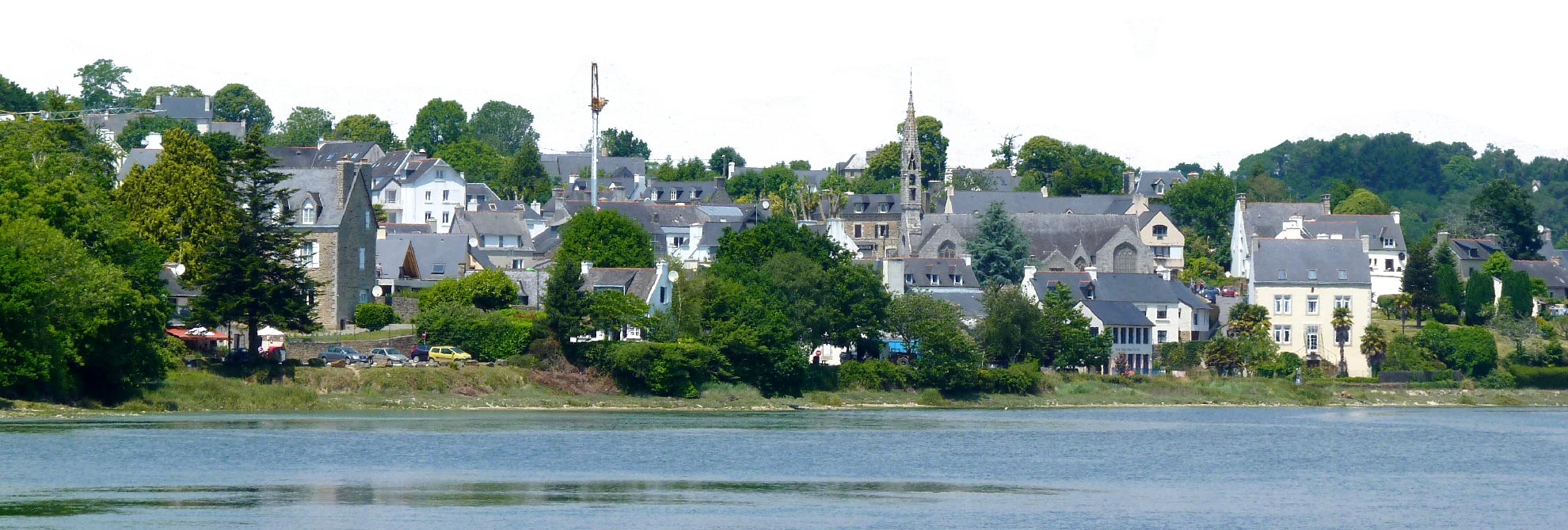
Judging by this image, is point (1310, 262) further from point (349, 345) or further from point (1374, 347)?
point (349, 345)

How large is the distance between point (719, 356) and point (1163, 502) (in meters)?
37.4

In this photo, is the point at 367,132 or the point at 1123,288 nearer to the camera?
the point at 1123,288

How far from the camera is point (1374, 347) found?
104875 mm

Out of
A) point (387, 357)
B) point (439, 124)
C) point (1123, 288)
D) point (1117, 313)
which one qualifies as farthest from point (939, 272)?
point (439, 124)

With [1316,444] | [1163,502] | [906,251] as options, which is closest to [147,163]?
[906,251]

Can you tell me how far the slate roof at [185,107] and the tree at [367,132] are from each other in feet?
53.7

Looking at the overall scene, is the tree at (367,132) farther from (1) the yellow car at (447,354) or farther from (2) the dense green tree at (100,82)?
(1) the yellow car at (447,354)

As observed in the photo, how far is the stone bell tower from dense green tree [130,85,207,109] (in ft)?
217

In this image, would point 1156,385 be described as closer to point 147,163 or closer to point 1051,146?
Result: point 147,163

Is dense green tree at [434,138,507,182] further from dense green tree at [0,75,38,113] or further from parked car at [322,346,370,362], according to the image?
parked car at [322,346,370,362]

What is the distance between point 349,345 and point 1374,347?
56203 mm

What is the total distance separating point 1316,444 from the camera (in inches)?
2692

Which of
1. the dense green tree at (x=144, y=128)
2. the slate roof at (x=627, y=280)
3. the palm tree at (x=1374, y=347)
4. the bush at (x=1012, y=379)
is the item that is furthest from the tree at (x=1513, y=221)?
the dense green tree at (x=144, y=128)

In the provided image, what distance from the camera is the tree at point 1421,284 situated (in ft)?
363
